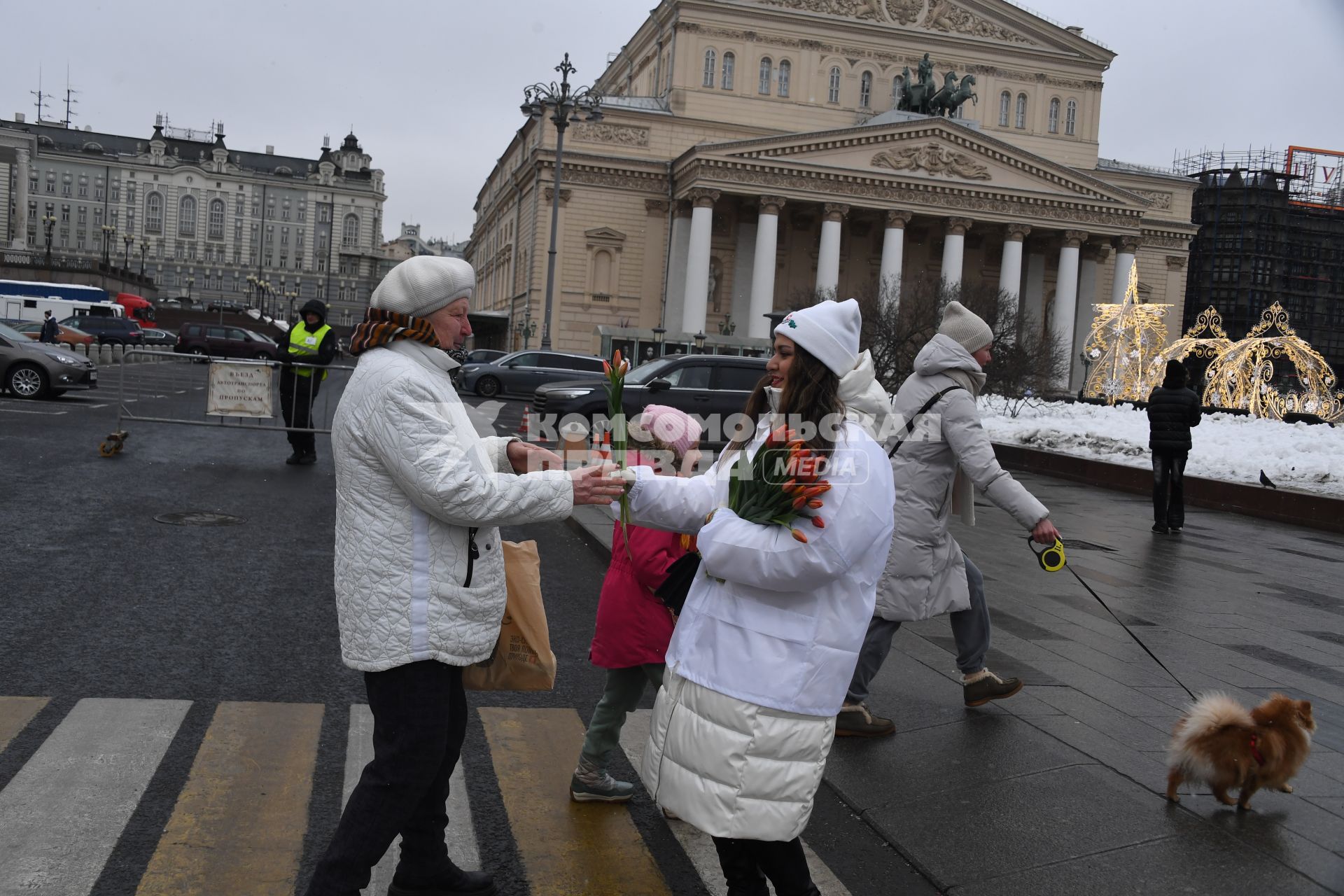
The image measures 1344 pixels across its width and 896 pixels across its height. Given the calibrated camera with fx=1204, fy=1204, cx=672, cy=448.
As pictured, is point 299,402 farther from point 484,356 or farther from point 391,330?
point 484,356

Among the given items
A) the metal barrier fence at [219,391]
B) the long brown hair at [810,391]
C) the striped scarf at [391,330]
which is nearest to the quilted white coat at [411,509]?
the striped scarf at [391,330]

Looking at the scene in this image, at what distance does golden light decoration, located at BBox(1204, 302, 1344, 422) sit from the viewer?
26234 mm

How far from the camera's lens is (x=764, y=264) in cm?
6050

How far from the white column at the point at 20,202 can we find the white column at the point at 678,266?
6611 centimetres

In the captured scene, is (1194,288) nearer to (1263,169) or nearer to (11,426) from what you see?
(1263,169)

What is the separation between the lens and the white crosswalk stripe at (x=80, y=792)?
365 cm

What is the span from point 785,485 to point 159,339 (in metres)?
65.7

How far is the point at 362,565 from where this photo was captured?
10.6ft

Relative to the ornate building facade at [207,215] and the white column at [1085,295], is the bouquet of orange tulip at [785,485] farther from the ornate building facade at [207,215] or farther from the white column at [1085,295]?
the ornate building facade at [207,215]

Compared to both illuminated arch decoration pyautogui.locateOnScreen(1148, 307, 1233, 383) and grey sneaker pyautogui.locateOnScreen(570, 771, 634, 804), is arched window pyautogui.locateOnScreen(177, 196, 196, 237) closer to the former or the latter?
illuminated arch decoration pyautogui.locateOnScreen(1148, 307, 1233, 383)

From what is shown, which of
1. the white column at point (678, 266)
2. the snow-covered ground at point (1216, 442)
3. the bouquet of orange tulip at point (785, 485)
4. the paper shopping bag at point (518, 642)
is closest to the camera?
the bouquet of orange tulip at point (785, 485)

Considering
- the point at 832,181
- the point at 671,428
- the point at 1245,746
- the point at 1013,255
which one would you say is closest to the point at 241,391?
the point at 671,428

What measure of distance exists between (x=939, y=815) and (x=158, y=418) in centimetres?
1412

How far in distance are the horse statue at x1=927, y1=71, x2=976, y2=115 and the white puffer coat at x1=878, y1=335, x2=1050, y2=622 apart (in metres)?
60.5
